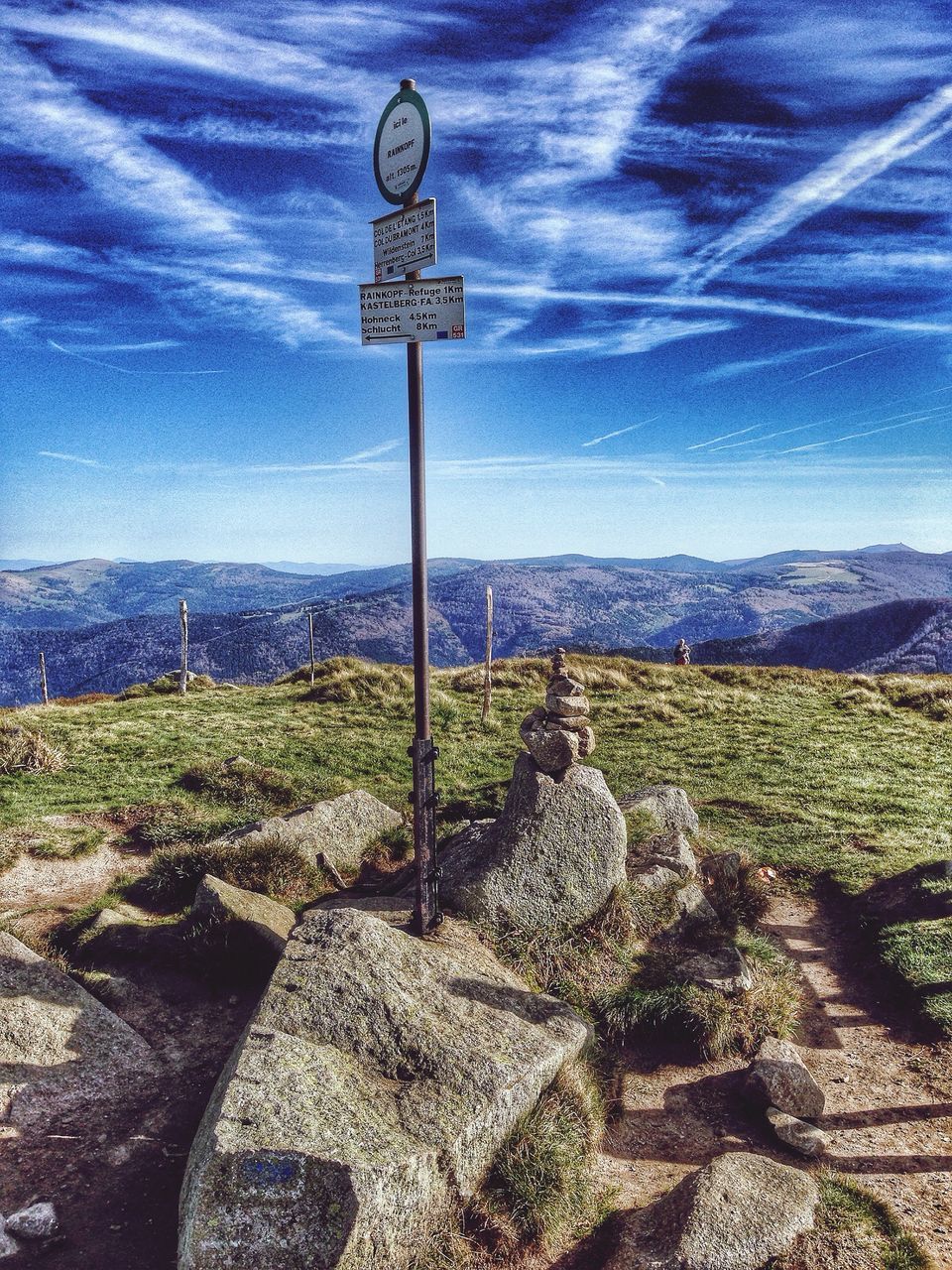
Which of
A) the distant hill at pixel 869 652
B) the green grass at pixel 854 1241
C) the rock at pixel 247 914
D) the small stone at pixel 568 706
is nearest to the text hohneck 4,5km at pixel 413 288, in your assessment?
the small stone at pixel 568 706

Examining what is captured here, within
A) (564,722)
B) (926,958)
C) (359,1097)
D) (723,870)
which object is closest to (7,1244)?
(359,1097)

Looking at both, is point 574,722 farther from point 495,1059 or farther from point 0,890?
point 0,890

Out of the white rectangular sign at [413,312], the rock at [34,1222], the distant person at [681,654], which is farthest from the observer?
the distant person at [681,654]

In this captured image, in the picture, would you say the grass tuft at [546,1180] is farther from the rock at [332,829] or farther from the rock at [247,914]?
the rock at [332,829]

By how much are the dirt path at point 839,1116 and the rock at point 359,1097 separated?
817mm

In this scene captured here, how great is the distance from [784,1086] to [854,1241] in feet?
4.80

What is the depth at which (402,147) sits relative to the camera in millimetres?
5664

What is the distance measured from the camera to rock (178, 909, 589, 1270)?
3459 millimetres

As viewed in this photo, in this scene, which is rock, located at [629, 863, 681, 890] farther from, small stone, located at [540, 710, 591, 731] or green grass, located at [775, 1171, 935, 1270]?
green grass, located at [775, 1171, 935, 1270]

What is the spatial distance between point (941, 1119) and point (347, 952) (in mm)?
4804

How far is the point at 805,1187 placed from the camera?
434 cm

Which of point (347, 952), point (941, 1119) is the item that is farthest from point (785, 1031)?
point (347, 952)

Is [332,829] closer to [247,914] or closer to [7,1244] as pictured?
[247,914]

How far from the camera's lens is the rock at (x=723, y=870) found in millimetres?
8898
